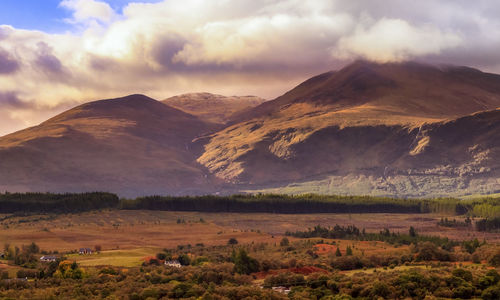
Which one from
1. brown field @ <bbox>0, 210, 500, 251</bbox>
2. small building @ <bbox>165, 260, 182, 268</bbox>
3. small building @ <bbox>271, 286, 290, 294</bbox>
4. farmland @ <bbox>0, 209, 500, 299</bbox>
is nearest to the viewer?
farmland @ <bbox>0, 209, 500, 299</bbox>

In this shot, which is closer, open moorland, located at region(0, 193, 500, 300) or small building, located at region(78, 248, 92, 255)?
open moorland, located at region(0, 193, 500, 300)

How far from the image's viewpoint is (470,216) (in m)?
188

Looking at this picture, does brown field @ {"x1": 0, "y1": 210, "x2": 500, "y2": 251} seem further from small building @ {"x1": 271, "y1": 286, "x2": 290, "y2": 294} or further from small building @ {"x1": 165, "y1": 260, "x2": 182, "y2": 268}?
small building @ {"x1": 271, "y1": 286, "x2": 290, "y2": 294}

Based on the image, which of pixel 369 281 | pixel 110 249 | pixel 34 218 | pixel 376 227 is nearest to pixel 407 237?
pixel 376 227

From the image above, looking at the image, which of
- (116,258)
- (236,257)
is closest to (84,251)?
(116,258)

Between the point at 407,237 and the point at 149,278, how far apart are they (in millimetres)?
66013

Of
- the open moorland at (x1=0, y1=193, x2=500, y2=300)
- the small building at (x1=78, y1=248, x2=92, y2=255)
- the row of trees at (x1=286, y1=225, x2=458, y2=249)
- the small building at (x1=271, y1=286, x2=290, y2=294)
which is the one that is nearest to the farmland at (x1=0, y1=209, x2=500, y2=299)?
the open moorland at (x1=0, y1=193, x2=500, y2=300)

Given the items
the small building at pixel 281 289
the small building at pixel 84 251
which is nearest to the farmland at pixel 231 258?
the small building at pixel 281 289

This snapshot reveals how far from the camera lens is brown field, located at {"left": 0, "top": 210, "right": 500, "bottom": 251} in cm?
14600

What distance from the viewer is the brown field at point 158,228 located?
146m

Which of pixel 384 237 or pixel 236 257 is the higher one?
pixel 384 237

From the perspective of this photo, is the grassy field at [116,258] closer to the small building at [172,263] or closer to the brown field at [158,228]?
the small building at [172,263]

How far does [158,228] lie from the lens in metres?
172

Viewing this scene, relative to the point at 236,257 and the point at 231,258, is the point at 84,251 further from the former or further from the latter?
the point at 236,257
